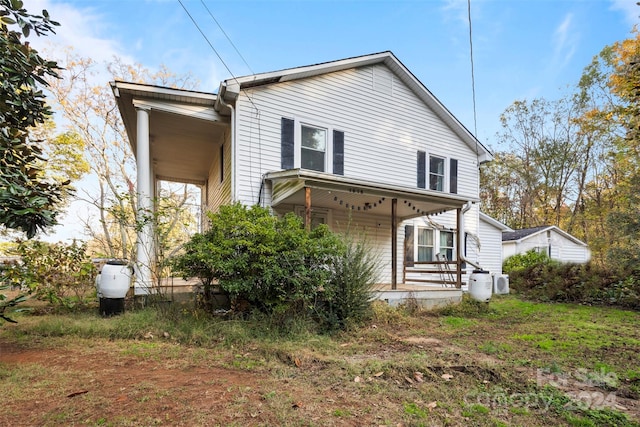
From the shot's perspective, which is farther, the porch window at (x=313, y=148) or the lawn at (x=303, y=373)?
the porch window at (x=313, y=148)

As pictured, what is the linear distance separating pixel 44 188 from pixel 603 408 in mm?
6020

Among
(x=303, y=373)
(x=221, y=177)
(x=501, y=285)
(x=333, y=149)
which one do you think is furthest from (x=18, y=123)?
(x=501, y=285)

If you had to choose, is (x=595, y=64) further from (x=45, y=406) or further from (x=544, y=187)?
(x=45, y=406)

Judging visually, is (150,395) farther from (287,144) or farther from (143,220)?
(287,144)

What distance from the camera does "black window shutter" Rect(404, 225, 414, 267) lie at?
428 inches

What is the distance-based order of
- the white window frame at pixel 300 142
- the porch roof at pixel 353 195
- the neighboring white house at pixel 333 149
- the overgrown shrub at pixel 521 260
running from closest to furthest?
the porch roof at pixel 353 195
the neighboring white house at pixel 333 149
the white window frame at pixel 300 142
the overgrown shrub at pixel 521 260

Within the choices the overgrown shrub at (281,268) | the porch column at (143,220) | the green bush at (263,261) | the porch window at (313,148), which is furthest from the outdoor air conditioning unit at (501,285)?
the porch column at (143,220)

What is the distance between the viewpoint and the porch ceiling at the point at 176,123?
754 centimetres

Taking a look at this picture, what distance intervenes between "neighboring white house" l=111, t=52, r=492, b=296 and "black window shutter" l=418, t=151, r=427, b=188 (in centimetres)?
4

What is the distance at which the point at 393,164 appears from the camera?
34.3 feet

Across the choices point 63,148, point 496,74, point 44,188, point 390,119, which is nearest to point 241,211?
point 44,188

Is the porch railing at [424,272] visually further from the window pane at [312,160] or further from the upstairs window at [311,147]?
the window pane at [312,160]

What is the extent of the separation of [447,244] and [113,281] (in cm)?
975

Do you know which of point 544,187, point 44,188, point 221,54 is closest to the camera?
point 44,188
